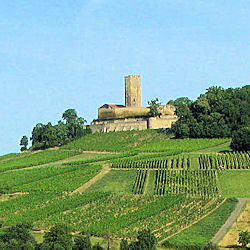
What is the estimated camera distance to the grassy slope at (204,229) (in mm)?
39250

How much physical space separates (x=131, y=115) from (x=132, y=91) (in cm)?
628

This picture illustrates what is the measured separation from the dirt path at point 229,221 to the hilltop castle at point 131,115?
3854cm

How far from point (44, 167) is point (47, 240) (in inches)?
1254

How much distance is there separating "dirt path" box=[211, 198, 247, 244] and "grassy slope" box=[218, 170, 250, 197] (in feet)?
7.04

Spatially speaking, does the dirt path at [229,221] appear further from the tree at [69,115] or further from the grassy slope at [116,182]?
the tree at [69,115]

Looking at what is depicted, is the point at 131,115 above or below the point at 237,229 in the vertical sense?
above

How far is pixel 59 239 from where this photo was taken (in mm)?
37531

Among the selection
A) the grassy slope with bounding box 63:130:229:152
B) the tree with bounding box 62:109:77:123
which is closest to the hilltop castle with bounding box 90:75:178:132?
the grassy slope with bounding box 63:130:229:152

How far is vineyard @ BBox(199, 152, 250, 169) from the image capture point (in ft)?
193

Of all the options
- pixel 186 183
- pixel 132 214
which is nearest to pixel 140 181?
pixel 186 183

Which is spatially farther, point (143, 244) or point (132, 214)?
point (132, 214)

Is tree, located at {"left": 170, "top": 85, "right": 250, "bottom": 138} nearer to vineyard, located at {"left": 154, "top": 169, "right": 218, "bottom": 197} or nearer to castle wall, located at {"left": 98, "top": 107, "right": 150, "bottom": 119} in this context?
castle wall, located at {"left": 98, "top": 107, "right": 150, "bottom": 119}

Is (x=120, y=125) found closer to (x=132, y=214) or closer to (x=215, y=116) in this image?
(x=215, y=116)

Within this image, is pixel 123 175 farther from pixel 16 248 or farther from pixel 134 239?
pixel 16 248
